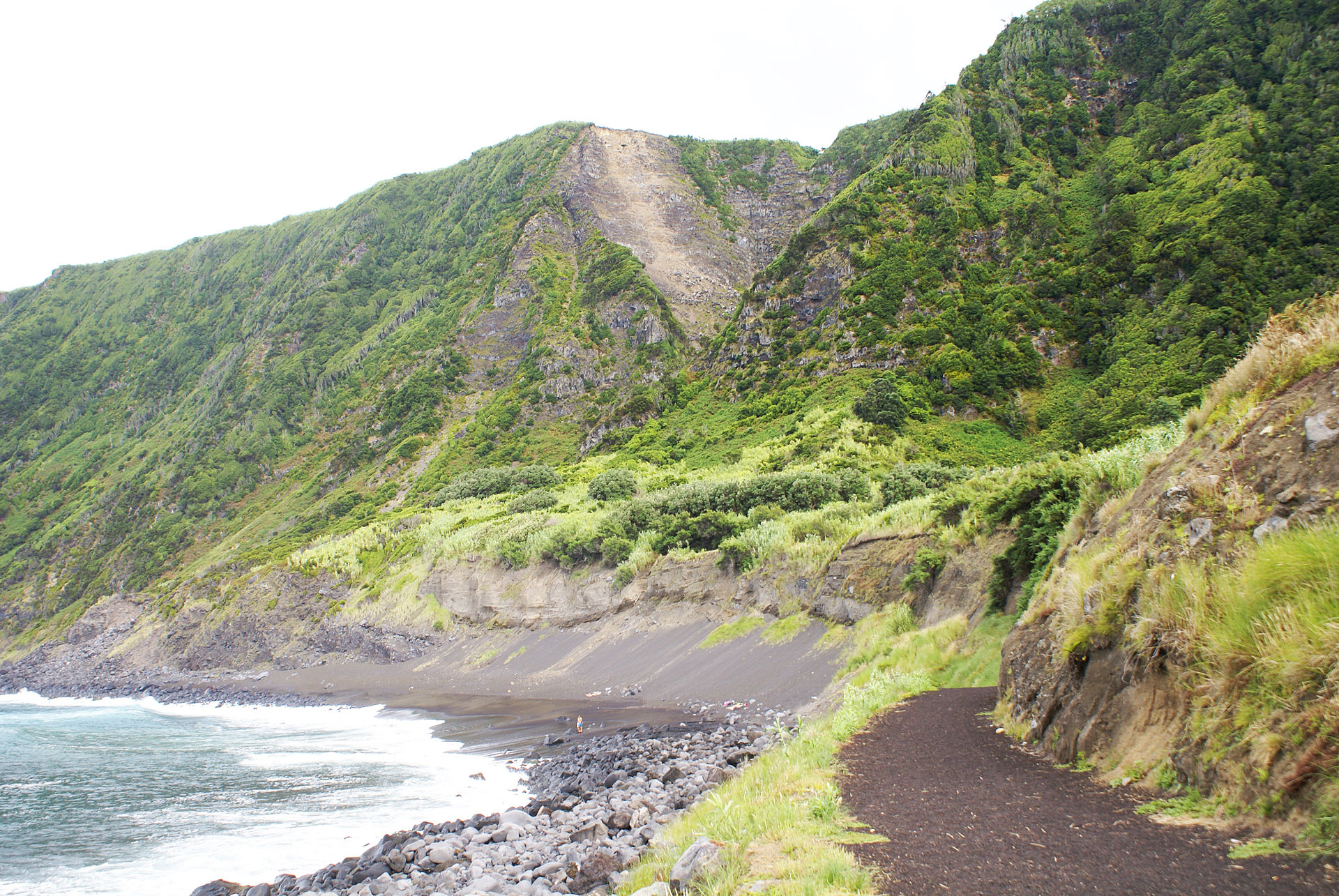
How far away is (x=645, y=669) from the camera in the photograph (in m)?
27.9

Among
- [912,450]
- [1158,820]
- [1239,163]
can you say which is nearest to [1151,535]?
[1158,820]

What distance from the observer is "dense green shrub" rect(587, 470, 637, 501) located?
163 feet

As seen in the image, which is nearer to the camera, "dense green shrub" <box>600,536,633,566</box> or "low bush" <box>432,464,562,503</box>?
"dense green shrub" <box>600,536,633,566</box>

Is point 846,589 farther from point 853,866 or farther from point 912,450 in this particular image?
point 912,450

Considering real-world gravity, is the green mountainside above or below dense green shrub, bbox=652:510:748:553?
above

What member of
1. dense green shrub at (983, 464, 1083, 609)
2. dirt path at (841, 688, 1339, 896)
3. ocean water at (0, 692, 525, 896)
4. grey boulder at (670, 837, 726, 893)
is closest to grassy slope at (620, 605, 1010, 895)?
grey boulder at (670, 837, 726, 893)

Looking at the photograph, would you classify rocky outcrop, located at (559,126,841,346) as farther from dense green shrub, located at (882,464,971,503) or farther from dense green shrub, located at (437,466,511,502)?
dense green shrub, located at (882,464,971,503)

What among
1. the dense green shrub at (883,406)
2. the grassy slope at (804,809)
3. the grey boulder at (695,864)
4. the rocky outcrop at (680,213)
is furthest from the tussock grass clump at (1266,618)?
the rocky outcrop at (680,213)

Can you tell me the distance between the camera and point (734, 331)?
3108 inches

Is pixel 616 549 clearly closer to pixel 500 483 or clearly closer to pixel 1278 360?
pixel 1278 360

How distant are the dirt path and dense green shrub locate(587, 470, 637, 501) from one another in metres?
41.6

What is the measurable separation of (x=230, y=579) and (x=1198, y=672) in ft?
215

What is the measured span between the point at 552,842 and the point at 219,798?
41.0ft

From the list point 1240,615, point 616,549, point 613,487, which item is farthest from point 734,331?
point 1240,615
